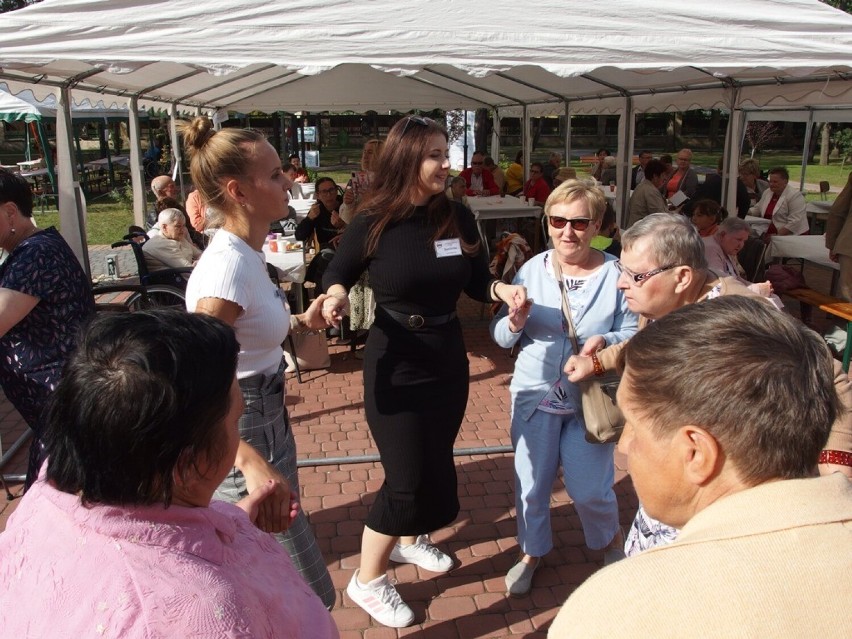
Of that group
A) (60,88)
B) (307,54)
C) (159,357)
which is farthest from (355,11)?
(159,357)

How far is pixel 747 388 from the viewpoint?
3.12 feet

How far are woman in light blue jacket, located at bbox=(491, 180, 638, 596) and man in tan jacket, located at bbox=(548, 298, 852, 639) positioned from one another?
1.53 m

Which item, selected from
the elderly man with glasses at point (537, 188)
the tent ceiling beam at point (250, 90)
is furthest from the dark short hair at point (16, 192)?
the elderly man with glasses at point (537, 188)

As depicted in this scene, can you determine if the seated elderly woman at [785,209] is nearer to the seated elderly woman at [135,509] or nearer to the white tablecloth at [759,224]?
the white tablecloth at [759,224]

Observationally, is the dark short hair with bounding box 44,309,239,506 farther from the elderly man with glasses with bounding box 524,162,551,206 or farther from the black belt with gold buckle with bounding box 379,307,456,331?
the elderly man with glasses with bounding box 524,162,551,206

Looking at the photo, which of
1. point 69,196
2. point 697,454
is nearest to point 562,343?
point 697,454

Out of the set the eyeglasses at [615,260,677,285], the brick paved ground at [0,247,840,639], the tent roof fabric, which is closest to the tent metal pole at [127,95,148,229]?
the brick paved ground at [0,247,840,639]

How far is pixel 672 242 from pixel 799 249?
22.1 feet

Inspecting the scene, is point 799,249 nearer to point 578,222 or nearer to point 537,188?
point 537,188

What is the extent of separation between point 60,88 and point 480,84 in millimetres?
6752

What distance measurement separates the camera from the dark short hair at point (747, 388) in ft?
3.11

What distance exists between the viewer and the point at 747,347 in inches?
38.6

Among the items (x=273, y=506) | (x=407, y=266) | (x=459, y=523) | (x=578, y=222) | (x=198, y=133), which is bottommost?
(x=459, y=523)

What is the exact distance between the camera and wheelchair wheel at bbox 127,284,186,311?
561 cm
